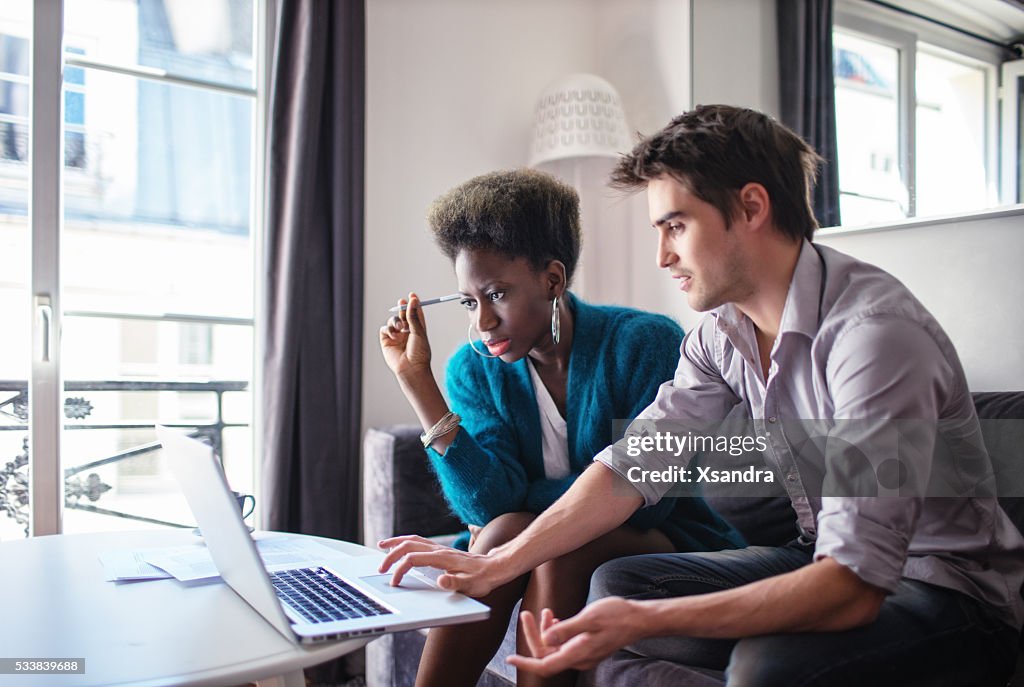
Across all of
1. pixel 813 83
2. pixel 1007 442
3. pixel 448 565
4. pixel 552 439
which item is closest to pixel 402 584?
pixel 448 565

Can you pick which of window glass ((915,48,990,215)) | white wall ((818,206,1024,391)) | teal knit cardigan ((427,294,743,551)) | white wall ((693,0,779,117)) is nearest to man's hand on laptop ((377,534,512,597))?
teal knit cardigan ((427,294,743,551))

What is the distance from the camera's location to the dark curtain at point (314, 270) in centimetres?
238

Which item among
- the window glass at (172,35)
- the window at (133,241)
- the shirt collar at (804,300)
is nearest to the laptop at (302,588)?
the shirt collar at (804,300)

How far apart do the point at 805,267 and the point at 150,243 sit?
1933 millimetres

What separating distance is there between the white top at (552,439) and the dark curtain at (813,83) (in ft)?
3.10

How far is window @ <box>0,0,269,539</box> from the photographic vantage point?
2217 millimetres

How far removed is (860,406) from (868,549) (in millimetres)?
153

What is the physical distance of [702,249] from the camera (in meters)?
1.15

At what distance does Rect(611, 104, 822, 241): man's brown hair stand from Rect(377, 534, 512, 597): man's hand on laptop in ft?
1.83

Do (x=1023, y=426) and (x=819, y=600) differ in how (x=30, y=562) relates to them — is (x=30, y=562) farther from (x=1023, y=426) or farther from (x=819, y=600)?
(x=1023, y=426)

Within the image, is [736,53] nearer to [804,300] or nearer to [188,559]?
[804,300]

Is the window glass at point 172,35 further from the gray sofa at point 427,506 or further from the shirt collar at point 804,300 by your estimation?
the shirt collar at point 804,300

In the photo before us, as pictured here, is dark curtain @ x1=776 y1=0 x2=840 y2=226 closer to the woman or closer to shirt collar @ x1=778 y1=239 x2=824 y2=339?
the woman

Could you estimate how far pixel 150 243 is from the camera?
2.44 metres
